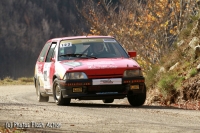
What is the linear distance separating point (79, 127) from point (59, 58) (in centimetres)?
536

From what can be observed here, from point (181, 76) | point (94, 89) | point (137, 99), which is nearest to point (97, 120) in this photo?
point (94, 89)

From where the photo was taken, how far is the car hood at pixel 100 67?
14.4 m

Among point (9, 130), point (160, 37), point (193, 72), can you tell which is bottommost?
point (9, 130)

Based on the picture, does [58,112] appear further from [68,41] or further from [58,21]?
[58,21]

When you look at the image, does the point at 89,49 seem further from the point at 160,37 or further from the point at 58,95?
the point at 160,37

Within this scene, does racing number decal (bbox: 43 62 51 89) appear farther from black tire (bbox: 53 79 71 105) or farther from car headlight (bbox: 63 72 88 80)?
car headlight (bbox: 63 72 88 80)

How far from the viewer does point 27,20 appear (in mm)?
96938

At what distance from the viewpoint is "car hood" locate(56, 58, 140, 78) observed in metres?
14.4

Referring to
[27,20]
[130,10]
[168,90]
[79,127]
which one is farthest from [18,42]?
[79,127]

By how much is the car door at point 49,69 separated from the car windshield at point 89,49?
35cm

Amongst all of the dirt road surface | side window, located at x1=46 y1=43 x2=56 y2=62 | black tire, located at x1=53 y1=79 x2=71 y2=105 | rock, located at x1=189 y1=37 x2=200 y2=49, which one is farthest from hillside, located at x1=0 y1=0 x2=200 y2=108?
the dirt road surface

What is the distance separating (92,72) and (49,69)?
185 centimetres

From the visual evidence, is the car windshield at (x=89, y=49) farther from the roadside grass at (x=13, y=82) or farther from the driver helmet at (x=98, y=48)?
the roadside grass at (x=13, y=82)

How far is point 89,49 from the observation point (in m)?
15.7
